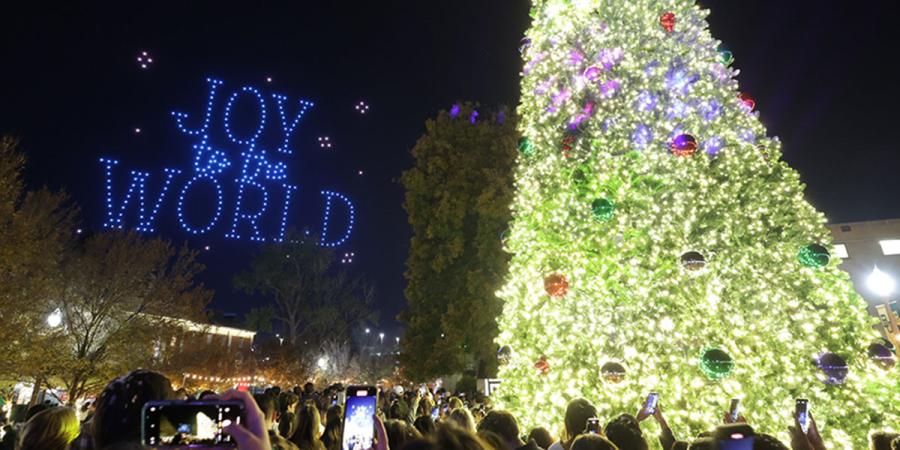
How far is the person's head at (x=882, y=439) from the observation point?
318cm

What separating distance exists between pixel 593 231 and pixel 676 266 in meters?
1.51

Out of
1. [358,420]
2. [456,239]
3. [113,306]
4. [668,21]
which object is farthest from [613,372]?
[113,306]

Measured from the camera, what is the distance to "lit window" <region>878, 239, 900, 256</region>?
34969 millimetres

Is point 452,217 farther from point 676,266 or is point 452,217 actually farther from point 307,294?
point 307,294

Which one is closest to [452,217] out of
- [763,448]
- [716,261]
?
[716,261]

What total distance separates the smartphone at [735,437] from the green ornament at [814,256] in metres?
6.83

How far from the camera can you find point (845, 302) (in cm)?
762

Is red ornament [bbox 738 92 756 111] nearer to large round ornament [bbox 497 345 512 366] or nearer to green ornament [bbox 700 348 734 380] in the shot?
green ornament [bbox 700 348 734 380]

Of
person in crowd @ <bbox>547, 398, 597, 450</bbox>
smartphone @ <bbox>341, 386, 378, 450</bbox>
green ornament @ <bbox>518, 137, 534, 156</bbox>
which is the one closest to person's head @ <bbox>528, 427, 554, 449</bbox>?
person in crowd @ <bbox>547, 398, 597, 450</bbox>

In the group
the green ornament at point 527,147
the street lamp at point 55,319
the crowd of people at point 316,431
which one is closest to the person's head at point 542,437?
the crowd of people at point 316,431

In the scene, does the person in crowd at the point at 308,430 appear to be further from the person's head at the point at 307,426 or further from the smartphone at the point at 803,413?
the smartphone at the point at 803,413

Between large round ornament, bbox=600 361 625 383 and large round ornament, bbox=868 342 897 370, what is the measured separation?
3.81m

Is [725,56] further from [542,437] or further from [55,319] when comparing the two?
[55,319]

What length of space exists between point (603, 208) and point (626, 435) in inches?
205
